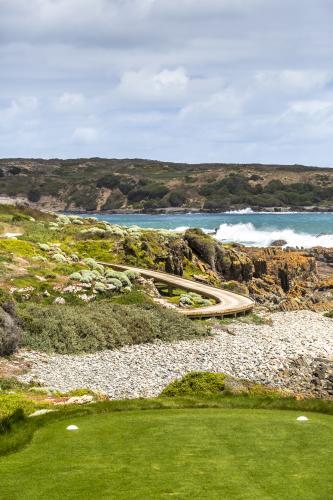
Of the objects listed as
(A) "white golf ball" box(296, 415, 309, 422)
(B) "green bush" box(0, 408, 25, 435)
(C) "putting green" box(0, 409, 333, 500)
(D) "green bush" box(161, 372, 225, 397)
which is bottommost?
(D) "green bush" box(161, 372, 225, 397)

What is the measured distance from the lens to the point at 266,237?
128 m

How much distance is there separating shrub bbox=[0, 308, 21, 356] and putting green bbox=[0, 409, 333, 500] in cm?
1489

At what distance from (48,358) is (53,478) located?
66.7ft

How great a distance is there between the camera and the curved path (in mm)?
41922

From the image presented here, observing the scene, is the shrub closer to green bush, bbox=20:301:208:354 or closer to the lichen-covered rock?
green bush, bbox=20:301:208:354

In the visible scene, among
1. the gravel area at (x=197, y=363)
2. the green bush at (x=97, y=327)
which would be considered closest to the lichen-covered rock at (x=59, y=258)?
the green bush at (x=97, y=327)

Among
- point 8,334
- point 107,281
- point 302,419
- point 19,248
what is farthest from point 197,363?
point 19,248

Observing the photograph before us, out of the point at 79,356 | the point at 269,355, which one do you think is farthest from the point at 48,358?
the point at 269,355

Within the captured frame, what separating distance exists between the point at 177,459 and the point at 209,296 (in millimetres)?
37826

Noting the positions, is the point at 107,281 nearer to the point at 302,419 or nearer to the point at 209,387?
the point at 209,387

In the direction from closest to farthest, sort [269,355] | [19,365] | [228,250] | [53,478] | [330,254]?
[53,478], [19,365], [269,355], [228,250], [330,254]

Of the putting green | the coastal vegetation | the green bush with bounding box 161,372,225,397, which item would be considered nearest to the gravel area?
the coastal vegetation

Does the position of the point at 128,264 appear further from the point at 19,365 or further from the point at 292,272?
the point at 19,365

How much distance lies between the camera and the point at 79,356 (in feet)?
100
